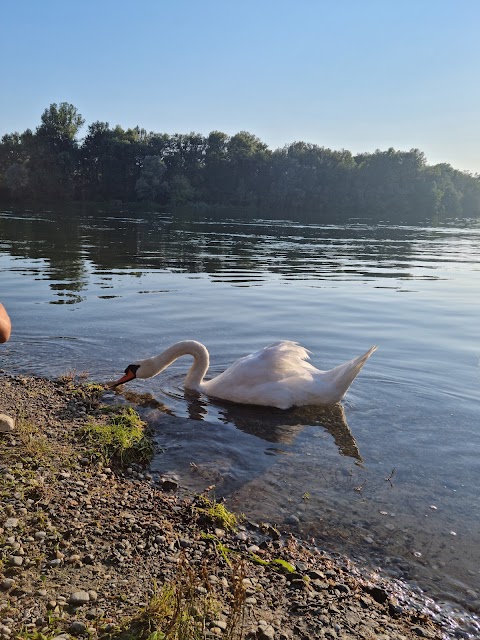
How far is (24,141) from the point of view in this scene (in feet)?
308

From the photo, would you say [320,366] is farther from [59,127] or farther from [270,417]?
[59,127]

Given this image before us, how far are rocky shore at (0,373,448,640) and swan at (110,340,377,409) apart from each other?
303 cm

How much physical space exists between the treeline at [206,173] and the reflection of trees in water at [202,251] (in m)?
47.8

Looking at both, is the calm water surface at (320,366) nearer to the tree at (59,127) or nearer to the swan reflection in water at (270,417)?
the swan reflection in water at (270,417)

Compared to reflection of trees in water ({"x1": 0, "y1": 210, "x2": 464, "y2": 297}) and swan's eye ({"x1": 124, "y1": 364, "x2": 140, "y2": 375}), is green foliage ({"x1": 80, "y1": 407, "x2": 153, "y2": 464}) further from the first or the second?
reflection of trees in water ({"x1": 0, "y1": 210, "x2": 464, "y2": 297})

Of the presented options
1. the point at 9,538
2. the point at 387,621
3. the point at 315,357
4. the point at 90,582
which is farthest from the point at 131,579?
the point at 315,357

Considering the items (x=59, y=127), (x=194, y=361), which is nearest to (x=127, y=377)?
(x=194, y=361)

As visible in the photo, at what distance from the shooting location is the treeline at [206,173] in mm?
89750

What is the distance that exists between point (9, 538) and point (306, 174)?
10214 centimetres

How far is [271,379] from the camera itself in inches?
345

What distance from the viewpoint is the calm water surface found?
5461mm

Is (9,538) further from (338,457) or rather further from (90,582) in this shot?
(338,457)

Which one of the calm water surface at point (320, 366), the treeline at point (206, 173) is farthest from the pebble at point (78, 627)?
the treeline at point (206, 173)

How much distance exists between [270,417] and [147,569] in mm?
4549
